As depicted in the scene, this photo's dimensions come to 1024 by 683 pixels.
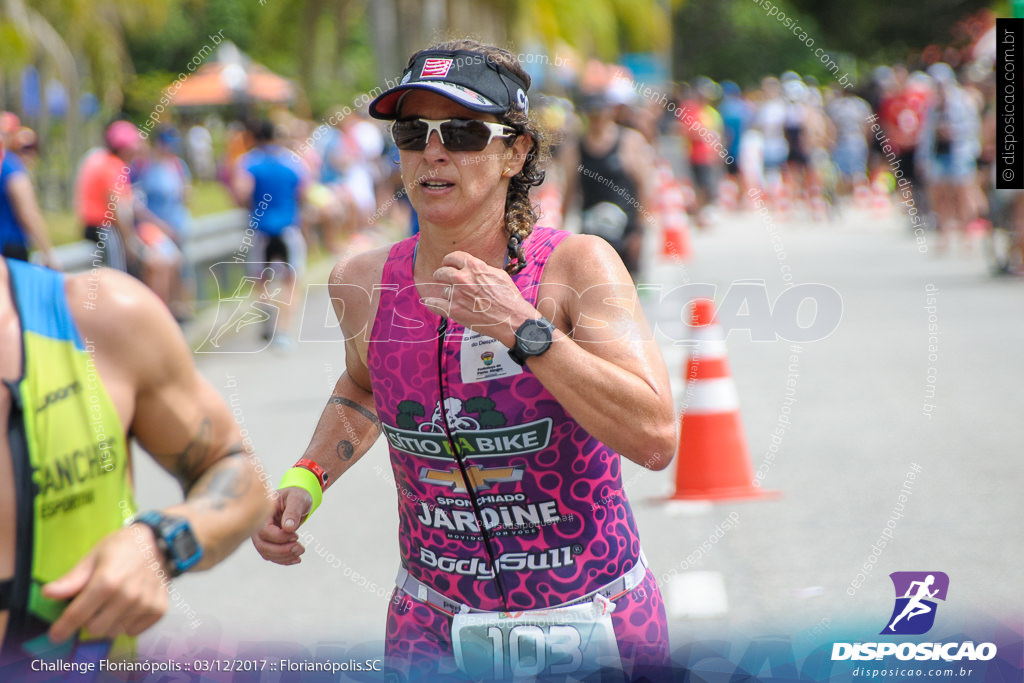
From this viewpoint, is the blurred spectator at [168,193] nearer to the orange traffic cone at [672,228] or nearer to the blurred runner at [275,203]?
the blurred runner at [275,203]

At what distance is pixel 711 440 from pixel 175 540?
172 inches

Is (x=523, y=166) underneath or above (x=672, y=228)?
underneath

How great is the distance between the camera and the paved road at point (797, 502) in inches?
180

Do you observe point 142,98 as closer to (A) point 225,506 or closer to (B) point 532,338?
(B) point 532,338

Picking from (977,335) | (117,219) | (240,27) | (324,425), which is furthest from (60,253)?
(240,27)

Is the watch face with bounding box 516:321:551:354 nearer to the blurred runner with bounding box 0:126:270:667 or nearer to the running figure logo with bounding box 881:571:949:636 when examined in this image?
the blurred runner with bounding box 0:126:270:667

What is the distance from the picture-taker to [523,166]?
2.62m

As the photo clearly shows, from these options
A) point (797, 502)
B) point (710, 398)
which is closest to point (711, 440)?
point (710, 398)

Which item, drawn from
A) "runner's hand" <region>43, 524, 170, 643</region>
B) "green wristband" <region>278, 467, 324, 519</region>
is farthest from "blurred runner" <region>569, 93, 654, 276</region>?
"runner's hand" <region>43, 524, 170, 643</region>

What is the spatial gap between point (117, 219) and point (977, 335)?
7.03 meters

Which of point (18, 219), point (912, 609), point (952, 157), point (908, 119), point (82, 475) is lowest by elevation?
point (912, 609)

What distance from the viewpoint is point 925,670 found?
2701 millimetres

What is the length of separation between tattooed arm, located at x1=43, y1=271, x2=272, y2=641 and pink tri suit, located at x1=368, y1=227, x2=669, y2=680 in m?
0.47

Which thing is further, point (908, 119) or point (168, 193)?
point (908, 119)
